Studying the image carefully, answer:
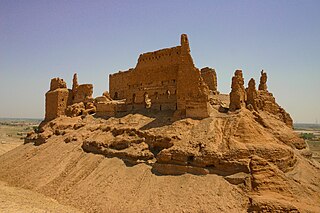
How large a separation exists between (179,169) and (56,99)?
19448 millimetres

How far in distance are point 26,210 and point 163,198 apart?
7666 millimetres

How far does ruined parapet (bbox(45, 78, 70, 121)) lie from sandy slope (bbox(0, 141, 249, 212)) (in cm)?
661

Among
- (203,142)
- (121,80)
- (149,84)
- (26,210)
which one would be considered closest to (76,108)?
(121,80)

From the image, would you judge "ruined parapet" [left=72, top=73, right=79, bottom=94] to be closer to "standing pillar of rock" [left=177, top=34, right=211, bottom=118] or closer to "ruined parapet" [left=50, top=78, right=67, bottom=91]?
"ruined parapet" [left=50, top=78, right=67, bottom=91]

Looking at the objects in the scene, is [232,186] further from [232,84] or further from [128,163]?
[232,84]

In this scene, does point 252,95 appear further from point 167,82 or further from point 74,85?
point 74,85

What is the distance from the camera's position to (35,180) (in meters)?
20.3

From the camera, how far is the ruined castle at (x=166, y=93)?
2000 cm

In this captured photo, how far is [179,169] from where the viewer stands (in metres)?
16.0

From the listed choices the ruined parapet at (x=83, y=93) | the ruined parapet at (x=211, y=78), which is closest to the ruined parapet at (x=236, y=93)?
the ruined parapet at (x=211, y=78)

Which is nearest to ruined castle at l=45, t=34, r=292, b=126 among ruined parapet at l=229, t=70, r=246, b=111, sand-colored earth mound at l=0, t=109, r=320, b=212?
ruined parapet at l=229, t=70, r=246, b=111

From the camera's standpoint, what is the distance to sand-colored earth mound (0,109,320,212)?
13.9 m

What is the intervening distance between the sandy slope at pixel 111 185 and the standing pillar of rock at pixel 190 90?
5468 mm

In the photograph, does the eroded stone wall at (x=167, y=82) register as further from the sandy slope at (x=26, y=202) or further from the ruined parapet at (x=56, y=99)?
the sandy slope at (x=26, y=202)
